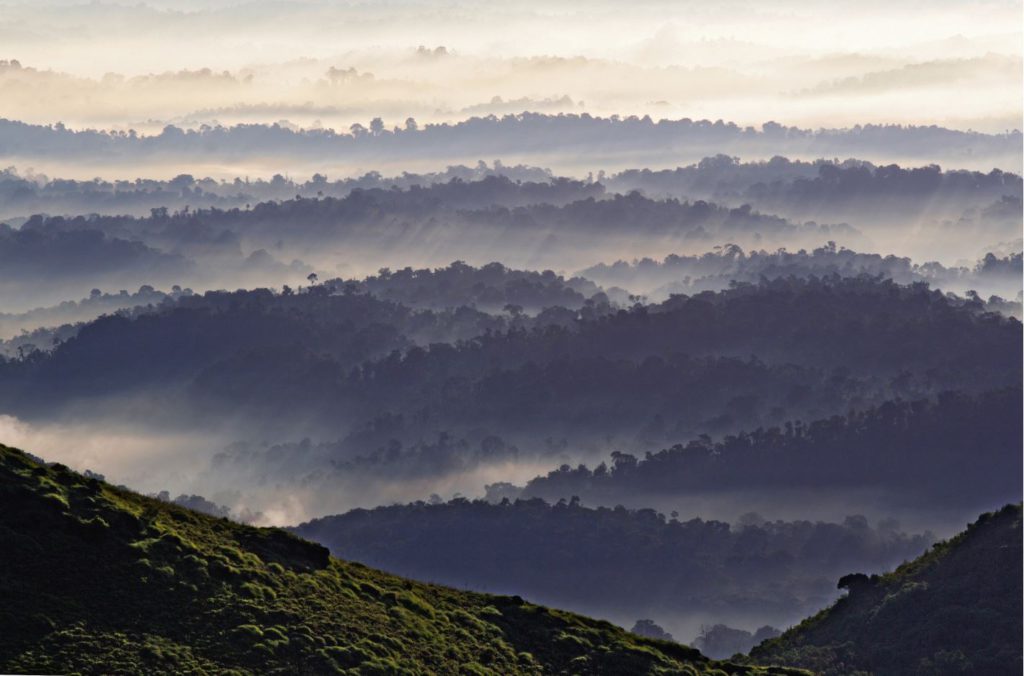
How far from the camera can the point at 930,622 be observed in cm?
14862

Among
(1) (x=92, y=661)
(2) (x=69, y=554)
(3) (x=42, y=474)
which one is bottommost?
(1) (x=92, y=661)

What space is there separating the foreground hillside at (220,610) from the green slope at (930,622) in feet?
169

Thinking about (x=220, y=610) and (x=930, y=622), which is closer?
(x=220, y=610)

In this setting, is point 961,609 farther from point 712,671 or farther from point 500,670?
point 500,670

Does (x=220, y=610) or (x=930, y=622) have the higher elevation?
(x=930, y=622)

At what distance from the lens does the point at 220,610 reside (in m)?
80.9

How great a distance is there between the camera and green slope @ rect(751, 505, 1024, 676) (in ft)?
467

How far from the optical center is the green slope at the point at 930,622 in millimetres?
142250

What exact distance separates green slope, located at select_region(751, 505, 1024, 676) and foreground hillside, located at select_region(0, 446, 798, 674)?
51423 mm

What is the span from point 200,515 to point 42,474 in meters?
11.7

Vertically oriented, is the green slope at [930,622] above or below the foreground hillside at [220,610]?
above

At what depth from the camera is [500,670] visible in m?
86.9

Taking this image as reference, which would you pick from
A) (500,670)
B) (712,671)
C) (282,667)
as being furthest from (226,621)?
(712,671)

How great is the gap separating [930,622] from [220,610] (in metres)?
89.6
